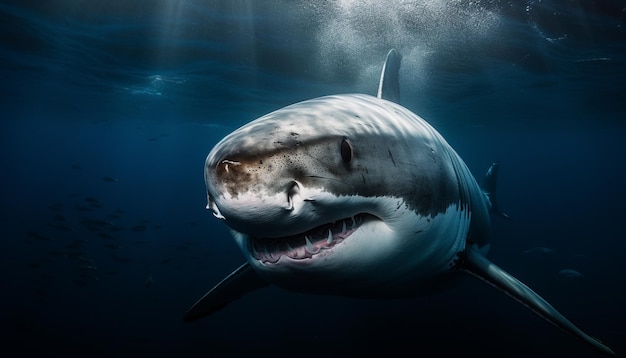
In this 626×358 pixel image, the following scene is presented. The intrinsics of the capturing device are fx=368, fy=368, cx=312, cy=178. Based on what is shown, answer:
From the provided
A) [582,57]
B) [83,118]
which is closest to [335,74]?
[582,57]

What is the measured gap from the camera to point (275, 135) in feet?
4.55

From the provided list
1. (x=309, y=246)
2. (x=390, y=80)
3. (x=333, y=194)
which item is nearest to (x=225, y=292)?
(x=309, y=246)

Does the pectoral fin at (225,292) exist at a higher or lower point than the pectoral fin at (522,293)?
lower

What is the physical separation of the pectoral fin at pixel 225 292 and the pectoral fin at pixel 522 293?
6.12ft

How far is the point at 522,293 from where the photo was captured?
2562mm

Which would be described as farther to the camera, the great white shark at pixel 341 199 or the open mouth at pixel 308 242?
the open mouth at pixel 308 242

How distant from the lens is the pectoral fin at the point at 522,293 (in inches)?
95.5

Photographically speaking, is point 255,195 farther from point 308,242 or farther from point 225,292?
point 225,292

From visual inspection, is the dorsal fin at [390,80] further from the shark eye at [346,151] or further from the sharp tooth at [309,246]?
the sharp tooth at [309,246]

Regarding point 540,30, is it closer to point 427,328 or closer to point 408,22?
point 408,22

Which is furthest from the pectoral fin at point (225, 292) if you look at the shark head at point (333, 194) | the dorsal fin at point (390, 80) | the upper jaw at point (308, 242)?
the dorsal fin at point (390, 80)

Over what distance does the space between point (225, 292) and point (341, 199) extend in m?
2.65

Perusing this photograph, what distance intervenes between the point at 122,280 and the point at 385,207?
21801mm

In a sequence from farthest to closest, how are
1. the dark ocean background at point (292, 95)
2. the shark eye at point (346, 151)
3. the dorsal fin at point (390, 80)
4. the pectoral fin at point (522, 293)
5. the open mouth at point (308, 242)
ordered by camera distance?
1. the dark ocean background at point (292, 95)
2. the dorsal fin at point (390, 80)
3. the pectoral fin at point (522, 293)
4. the open mouth at point (308, 242)
5. the shark eye at point (346, 151)
